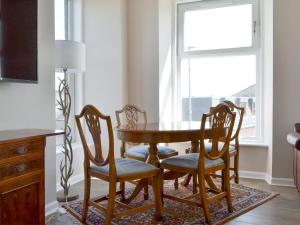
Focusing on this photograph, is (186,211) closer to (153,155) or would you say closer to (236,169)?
(153,155)

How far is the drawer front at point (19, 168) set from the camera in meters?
1.84

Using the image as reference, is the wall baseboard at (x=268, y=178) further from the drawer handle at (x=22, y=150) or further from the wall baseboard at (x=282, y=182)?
the drawer handle at (x=22, y=150)

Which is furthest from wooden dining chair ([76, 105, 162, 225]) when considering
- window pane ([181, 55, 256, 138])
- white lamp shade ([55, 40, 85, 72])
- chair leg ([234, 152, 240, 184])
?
window pane ([181, 55, 256, 138])

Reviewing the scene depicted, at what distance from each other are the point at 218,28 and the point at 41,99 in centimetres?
275

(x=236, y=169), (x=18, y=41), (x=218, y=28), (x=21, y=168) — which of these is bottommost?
(x=236, y=169)

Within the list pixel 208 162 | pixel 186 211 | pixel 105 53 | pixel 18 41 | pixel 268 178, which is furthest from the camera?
pixel 105 53

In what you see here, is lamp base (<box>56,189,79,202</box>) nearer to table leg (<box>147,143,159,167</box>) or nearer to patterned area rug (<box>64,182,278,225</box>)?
patterned area rug (<box>64,182,278,225</box>)

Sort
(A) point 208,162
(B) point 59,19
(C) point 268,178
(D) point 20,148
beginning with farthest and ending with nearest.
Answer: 1. (B) point 59,19
2. (C) point 268,178
3. (A) point 208,162
4. (D) point 20,148

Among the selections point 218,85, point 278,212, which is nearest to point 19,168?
point 278,212

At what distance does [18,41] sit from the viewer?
2.33 metres

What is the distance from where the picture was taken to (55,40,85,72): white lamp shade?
3012 millimetres

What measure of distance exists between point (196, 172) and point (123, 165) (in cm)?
59

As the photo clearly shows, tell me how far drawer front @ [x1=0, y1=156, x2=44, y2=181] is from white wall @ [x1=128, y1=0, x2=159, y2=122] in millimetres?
2369

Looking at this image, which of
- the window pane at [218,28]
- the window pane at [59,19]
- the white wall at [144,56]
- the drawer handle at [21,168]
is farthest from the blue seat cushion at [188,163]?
the window pane at [59,19]
